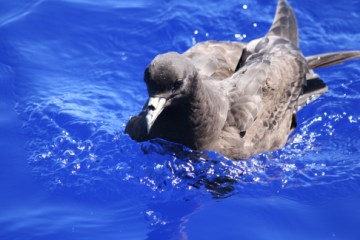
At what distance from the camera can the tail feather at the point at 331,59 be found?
8161 mm

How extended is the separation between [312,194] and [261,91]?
1273 mm

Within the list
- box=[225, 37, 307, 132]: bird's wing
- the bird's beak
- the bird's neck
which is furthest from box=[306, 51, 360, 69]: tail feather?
the bird's beak

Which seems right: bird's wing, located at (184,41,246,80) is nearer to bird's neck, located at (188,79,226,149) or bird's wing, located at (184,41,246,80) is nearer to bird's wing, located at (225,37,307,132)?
bird's wing, located at (225,37,307,132)

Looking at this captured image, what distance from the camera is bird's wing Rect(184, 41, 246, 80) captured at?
7586mm

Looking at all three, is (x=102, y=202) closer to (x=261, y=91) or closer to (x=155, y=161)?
(x=155, y=161)

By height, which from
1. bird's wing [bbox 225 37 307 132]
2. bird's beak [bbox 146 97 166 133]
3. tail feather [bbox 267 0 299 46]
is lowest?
bird's beak [bbox 146 97 166 133]

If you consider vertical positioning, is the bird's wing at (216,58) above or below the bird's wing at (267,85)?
above

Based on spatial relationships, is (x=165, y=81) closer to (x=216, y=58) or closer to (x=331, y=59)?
(x=216, y=58)

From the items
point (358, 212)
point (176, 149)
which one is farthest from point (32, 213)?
point (358, 212)

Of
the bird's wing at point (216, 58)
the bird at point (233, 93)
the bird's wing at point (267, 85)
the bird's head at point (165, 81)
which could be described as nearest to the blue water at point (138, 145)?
the bird at point (233, 93)

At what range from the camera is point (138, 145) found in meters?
7.06

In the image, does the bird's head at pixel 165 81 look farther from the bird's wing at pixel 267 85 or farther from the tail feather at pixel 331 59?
the tail feather at pixel 331 59

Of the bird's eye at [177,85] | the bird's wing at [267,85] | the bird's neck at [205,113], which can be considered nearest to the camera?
the bird's eye at [177,85]

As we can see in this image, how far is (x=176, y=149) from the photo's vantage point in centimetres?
685
